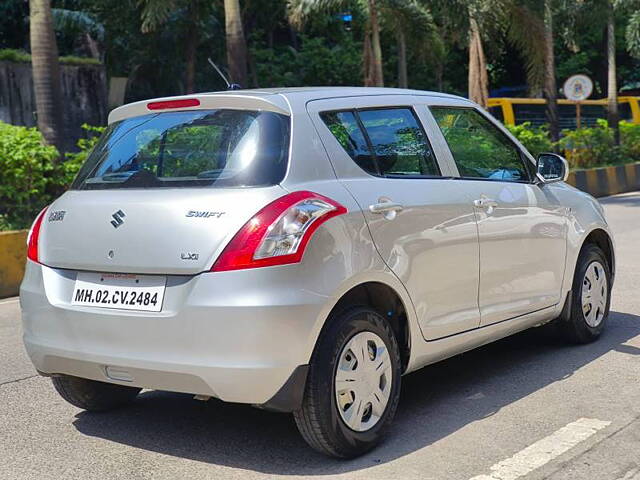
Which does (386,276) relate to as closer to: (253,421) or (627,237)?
(253,421)

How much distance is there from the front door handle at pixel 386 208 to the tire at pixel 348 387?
46 centimetres

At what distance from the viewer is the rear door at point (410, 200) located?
456cm

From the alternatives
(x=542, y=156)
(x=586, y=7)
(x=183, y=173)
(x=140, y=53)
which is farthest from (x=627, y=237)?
(x=140, y=53)

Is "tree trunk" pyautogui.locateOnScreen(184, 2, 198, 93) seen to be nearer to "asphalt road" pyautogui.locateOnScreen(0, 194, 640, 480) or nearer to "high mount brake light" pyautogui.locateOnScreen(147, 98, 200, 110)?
"asphalt road" pyautogui.locateOnScreen(0, 194, 640, 480)

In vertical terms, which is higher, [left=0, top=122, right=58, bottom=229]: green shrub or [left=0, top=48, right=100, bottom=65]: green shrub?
[left=0, top=48, right=100, bottom=65]: green shrub

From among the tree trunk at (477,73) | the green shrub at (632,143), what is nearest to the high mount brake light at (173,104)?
the tree trunk at (477,73)

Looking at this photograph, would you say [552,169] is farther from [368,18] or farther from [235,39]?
[368,18]

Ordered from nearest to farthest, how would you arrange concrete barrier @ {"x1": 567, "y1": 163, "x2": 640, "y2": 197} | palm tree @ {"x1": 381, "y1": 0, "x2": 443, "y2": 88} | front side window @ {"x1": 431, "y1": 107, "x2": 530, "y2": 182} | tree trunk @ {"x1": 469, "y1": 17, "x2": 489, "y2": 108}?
1. front side window @ {"x1": 431, "y1": 107, "x2": 530, "y2": 182}
2. concrete barrier @ {"x1": 567, "y1": 163, "x2": 640, "y2": 197}
3. palm tree @ {"x1": 381, "y1": 0, "x2": 443, "y2": 88}
4. tree trunk @ {"x1": 469, "y1": 17, "x2": 489, "y2": 108}

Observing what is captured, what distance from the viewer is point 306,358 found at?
409 cm

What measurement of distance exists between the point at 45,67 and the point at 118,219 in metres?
9.62

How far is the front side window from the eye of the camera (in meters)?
5.38

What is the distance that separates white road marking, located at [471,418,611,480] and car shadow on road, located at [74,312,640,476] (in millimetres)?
439

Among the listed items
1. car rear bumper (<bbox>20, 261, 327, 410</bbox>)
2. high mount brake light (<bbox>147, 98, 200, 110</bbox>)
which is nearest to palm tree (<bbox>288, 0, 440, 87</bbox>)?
high mount brake light (<bbox>147, 98, 200, 110</bbox>)

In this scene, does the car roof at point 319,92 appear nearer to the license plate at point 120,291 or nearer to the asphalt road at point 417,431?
the license plate at point 120,291
